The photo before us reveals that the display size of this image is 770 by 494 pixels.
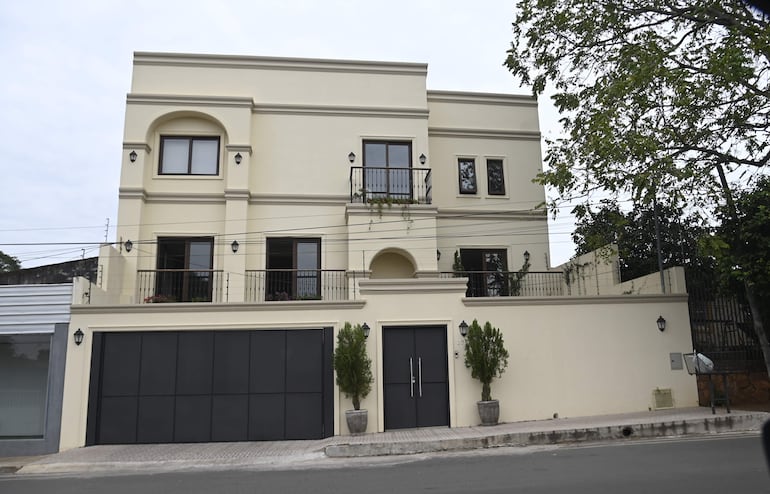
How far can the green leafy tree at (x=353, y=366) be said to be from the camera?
→ 13203mm

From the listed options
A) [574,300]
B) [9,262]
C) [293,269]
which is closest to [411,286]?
[574,300]

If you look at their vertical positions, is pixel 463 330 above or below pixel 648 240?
below

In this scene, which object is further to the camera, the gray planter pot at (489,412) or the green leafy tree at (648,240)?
the green leafy tree at (648,240)

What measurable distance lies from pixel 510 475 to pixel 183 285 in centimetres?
1144

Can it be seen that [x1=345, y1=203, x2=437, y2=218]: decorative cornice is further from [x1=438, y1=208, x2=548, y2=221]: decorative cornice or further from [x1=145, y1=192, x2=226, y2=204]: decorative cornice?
[x1=145, y1=192, x2=226, y2=204]: decorative cornice

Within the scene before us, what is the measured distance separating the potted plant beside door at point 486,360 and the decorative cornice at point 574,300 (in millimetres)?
650

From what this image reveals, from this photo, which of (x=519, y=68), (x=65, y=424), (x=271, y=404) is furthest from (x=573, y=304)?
(x=65, y=424)

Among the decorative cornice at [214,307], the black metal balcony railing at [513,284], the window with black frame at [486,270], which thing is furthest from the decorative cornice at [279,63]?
the decorative cornice at [214,307]

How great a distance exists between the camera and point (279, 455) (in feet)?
38.1

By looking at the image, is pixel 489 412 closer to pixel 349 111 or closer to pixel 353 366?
pixel 353 366

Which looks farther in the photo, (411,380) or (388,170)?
(388,170)

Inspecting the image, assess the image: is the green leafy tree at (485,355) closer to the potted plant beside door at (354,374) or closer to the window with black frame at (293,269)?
the potted plant beside door at (354,374)

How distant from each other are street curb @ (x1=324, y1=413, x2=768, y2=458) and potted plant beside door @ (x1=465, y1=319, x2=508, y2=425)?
1600 mm

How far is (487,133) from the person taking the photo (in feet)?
66.2
